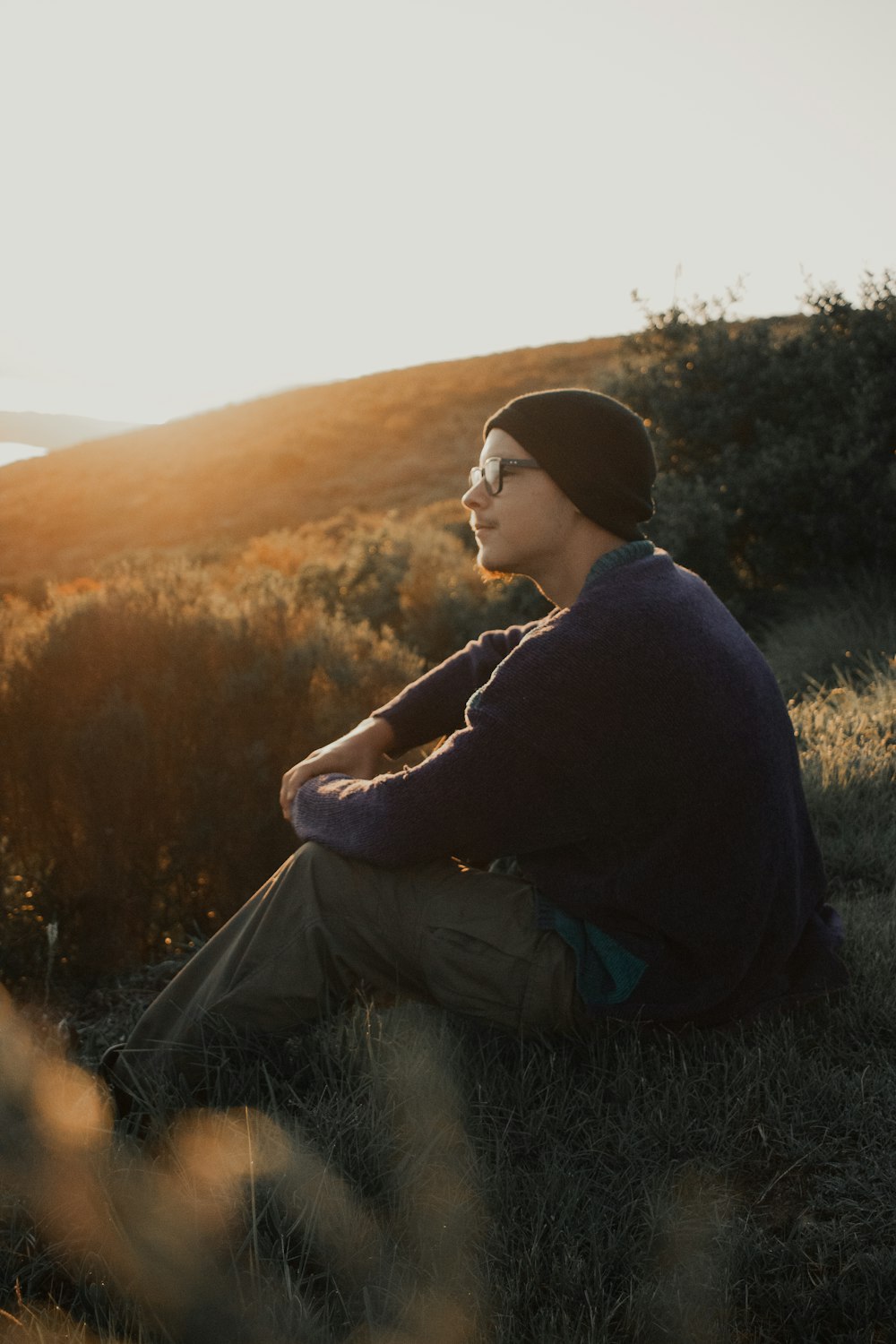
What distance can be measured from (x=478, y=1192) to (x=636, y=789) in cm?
83

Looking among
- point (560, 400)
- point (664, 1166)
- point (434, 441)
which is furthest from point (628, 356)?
point (434, 441)

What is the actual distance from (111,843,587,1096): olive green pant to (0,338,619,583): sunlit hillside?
17.0 meters

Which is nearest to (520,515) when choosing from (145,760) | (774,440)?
(145,760)

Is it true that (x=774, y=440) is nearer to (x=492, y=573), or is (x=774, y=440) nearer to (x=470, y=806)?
(x=492, y=573)

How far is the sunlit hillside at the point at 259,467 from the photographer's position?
904 inches

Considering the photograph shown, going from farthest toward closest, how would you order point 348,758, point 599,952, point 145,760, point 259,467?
point 259,467, point 145,760, point 348,758, point 599,952

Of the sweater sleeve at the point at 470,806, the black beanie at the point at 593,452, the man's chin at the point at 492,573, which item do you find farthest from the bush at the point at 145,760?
the black beanie at the point at 593,452

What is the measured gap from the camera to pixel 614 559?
2.17 metres

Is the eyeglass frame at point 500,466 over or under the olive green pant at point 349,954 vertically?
over

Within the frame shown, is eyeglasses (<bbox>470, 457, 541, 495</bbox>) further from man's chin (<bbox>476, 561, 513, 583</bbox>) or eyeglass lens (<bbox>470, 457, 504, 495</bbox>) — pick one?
man's chin (<bbox>476, 561, 513, 583</bbox>)

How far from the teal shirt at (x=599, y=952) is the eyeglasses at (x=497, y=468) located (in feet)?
0.95

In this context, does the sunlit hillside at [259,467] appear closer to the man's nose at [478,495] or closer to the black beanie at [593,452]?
the man's nose at [478,495]

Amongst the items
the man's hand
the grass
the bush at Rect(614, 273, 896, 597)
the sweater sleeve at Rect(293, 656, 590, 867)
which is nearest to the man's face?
the sweater sleeve at Rect(293, 656, 590, 867)

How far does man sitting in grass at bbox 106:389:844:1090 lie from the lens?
6.57ft
